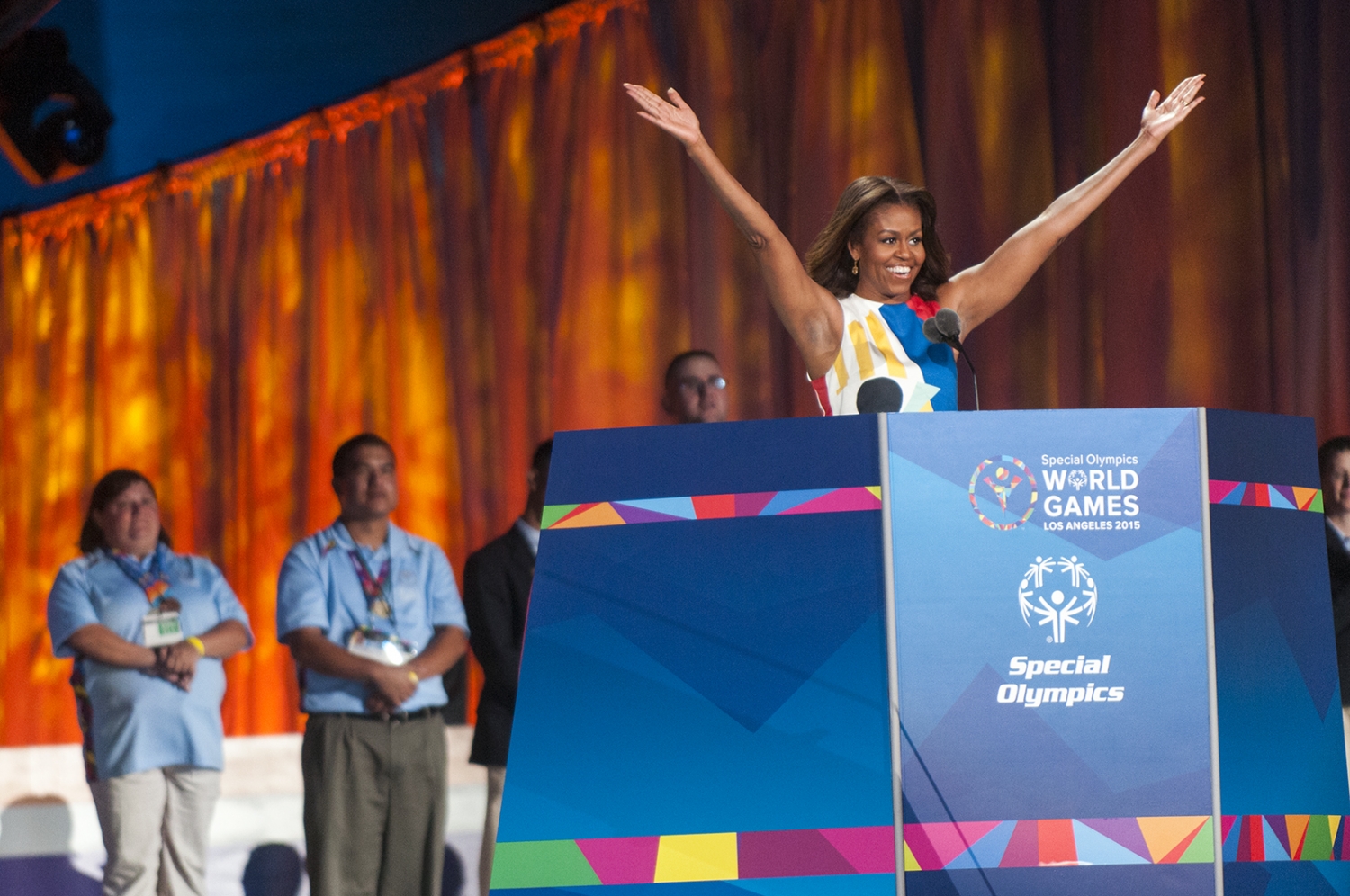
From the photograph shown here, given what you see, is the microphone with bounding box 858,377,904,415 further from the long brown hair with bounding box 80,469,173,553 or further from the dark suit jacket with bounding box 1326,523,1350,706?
the long brown hair with bounding box 80,469,173,553

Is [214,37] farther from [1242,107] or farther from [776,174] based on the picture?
[1242,107]

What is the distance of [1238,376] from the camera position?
363 cm

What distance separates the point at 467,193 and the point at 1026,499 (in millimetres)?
4652

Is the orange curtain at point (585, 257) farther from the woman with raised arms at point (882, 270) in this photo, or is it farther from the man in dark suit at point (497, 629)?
the woman with raised arms at point (882, 270)

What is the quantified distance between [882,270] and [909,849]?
3.15 ft

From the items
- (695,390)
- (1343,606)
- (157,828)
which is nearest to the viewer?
(1343,606)

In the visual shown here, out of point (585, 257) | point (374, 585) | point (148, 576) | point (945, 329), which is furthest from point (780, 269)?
point (585, 257)

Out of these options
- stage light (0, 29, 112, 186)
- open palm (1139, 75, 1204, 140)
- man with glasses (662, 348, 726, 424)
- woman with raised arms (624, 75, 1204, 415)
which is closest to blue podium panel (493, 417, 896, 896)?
woman with raised arms (624, 75, 1204, 415)

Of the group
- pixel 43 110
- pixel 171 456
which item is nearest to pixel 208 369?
pixel 171 456

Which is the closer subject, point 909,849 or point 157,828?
point 909,849

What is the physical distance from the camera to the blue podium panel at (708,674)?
1377 millimetres

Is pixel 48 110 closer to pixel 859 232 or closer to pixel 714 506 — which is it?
pixel 859 232

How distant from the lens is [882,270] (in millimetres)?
2080

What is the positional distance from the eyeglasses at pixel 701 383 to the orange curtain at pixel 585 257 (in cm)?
88
